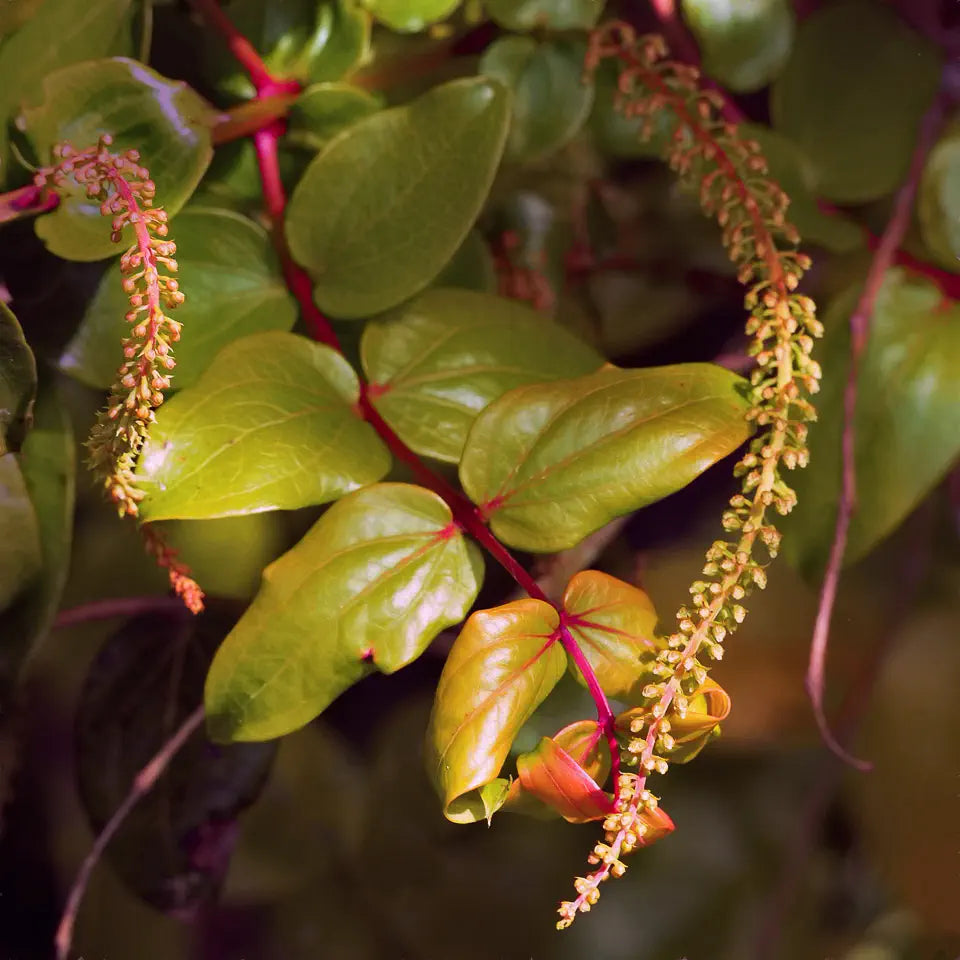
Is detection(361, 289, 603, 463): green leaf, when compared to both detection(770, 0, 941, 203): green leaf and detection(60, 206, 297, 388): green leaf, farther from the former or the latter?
detection(770, 0, 941, 203): green leaf

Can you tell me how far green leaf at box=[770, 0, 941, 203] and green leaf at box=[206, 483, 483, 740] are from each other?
0.29 meters

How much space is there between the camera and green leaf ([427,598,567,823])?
0.97 ft

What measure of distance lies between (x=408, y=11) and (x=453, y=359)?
16cm

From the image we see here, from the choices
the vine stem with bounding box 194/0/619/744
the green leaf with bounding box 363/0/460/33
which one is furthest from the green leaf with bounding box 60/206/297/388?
the green leaf with bounding box 363/0/460/33

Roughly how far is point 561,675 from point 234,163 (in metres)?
0.26

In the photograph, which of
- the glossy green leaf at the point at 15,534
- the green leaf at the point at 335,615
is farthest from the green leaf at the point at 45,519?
the green leaf at the point at 335,615

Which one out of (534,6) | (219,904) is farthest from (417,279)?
(219,904)

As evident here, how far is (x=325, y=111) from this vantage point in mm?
394

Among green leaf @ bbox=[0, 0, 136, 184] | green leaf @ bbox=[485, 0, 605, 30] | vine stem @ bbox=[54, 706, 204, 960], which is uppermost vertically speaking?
green leaf @ bbox=[0, 0, 136, 184]

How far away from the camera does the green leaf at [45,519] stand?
0.37 metres

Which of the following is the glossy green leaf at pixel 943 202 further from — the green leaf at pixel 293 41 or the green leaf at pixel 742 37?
the green leaf at pixel 293 41

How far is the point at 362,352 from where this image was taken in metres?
0.37

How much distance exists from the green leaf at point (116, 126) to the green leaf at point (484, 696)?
0.64 feet

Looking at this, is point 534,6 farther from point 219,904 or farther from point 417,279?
point 219,904
